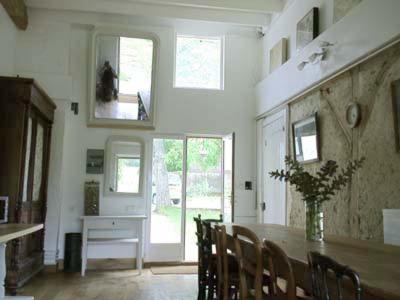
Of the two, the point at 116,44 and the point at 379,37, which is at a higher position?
the point at 116,44

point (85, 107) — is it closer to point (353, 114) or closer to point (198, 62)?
point (198, 62)

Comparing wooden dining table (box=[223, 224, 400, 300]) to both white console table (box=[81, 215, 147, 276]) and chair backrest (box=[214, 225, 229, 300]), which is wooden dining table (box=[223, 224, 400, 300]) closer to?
→ chair backrest (box=[214, 225, 229, 300])

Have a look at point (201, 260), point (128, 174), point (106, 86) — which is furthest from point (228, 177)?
point (201, 260)

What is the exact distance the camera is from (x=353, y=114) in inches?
149

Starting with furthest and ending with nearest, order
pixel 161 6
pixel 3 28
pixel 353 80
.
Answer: pixel 161 6 < pixel 3 28 < pixel 353 80

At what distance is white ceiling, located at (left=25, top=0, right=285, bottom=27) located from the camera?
19.4 feet

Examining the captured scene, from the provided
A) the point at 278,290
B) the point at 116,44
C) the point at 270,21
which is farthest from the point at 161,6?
the point at 278,290

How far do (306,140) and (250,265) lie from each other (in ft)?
8.71

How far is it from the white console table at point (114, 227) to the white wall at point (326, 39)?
267 centimetres

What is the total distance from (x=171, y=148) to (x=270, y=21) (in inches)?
103

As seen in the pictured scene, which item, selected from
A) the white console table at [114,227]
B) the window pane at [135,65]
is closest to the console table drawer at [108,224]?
the white console table at [114,227]

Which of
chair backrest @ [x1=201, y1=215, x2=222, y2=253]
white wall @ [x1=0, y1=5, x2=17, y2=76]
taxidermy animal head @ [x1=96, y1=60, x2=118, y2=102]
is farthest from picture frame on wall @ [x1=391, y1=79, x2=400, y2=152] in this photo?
white wall @ [x1=0, y1=5, x2=17, y2=76]

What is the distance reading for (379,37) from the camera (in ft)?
10.9

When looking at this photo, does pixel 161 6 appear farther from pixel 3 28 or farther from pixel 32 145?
pixel 32 145
